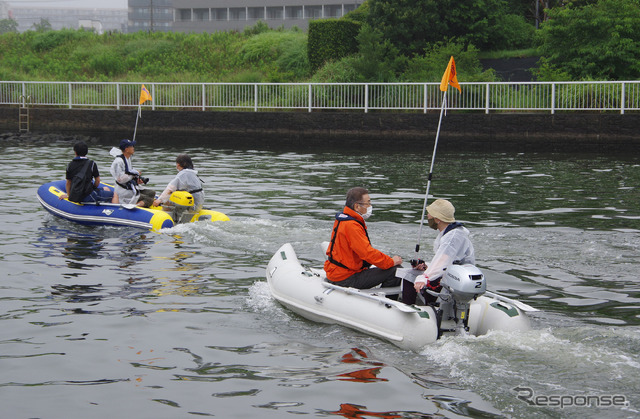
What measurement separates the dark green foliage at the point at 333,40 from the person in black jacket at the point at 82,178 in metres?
23.7

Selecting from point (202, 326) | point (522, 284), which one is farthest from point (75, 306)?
point (522, 284)

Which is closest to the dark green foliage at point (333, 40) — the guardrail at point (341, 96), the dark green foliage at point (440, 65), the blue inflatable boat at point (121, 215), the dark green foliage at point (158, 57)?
the dark green foliage at point (158, 57)

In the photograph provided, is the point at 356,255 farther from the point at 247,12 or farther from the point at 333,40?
the point at 247,12

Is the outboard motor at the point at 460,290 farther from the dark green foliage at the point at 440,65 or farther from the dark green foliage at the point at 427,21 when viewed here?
the dark green foliage at the point at 427,21

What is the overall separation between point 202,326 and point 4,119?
30.9 meters

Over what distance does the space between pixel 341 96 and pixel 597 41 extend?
977 centimetres

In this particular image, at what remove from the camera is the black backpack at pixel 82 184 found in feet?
48.0

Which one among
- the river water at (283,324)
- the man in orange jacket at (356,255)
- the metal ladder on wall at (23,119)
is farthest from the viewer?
the metal ladder on wall at (23,119)

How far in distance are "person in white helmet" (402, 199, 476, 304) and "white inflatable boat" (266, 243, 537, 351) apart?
0.13m

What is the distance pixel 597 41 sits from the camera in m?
30.7

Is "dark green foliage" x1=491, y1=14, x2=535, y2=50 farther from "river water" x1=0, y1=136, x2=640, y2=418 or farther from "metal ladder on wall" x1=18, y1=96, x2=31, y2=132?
"river water" x1=0, y1=136, x2=640, y2=418

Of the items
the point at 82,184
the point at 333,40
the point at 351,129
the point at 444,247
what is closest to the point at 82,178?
the point at 82,184

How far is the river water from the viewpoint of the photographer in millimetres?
6500

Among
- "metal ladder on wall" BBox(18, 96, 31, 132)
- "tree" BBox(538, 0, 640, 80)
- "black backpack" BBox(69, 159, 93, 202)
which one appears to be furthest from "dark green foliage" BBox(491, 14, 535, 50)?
"black backpack" BBox(69, 159, 93, 202)
